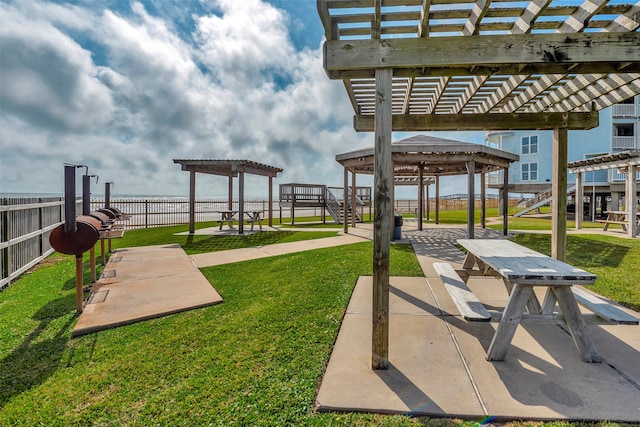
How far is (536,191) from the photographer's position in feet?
71.4

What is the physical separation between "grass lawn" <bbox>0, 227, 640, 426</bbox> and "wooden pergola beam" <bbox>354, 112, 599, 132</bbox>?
2699 millimetres

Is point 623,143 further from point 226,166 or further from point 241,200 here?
point 226,166

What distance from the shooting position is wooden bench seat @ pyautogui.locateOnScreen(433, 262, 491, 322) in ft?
8.13

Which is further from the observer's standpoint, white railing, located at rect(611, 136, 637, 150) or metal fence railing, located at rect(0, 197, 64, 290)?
white railing, located at rect(611, 136, 637, 150)

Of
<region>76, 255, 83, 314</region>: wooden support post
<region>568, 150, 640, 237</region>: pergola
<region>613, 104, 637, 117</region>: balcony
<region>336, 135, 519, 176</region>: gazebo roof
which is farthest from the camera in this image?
<region>613, 104, 637, 117</region>: balcony

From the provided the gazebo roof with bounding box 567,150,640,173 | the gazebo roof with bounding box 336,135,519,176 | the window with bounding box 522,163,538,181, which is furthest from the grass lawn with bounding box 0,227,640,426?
the window with bounding box 522,163,538,181

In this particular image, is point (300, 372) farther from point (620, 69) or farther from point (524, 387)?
point (620, 69)

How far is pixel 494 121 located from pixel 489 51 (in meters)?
2.59

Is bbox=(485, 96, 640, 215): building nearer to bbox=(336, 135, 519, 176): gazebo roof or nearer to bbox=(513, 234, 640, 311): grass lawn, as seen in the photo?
bbox=(513, 234, 640, 311): grass lawn

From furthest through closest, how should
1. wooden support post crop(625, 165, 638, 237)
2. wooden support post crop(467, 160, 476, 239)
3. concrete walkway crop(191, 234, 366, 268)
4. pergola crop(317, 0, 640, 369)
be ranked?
wooden support post crop(625, 165, 638, 237)
wooden support post crop(467, 160, 476, 239)
concrete walkway crop(191, 234, 366, 268)
pergola crop(317, 0, 640, 369)

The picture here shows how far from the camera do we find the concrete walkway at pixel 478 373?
1986 mm

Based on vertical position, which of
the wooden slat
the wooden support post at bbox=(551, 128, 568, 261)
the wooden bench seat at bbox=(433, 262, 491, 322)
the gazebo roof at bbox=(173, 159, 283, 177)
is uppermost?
the gazebo roof at bbox=(173, 159, 283, 177)

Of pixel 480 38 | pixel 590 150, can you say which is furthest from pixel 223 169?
pixel 590 150

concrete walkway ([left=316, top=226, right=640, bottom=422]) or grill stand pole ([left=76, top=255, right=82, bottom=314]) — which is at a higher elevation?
grill stand pole ([left=76, top=255, right=82, bottom=314])
